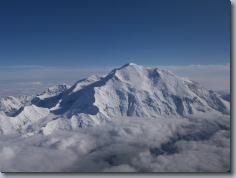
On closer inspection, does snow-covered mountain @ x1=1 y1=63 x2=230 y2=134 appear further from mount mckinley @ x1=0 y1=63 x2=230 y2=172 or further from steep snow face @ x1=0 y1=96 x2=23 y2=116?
steep snow face @ x1=0 y1=96 x2=23 y2=116

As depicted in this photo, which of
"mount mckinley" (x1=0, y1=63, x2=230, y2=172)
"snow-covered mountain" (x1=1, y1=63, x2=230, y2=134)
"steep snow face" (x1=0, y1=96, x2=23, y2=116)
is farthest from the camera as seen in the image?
"steep snow face" (x1=0, y1=96, x2=23, y2=116)

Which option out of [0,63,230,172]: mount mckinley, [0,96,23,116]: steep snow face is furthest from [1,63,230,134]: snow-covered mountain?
[0,96,23,116]: steep snow face

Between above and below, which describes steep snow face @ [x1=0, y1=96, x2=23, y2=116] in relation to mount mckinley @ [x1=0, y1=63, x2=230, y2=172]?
below

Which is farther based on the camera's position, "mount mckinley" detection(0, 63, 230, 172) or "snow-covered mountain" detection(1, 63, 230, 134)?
"snow-covered mountain" detection(1, 63, 230, 134)

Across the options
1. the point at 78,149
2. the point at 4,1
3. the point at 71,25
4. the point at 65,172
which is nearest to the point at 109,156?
the point at 65,172

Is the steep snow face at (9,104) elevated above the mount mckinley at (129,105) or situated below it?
below

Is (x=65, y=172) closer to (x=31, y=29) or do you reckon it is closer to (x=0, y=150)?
(x=0, y=150)

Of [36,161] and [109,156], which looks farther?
[109,156]

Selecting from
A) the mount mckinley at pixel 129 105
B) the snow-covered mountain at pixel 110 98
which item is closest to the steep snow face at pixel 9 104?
the mount mckinley at pixel 129 105

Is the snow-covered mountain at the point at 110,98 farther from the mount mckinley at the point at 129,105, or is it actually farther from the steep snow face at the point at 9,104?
the steep snow face at the point at 9,104
